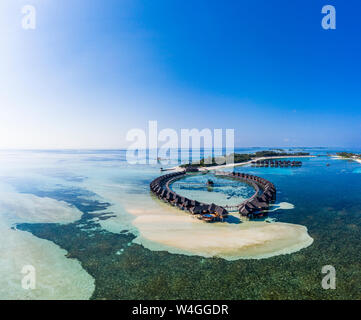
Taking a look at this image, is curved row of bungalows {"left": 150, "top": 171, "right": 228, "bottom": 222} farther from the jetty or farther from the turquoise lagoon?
the turquoise lagoon

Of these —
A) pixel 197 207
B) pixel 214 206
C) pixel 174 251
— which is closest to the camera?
pixel 174 251

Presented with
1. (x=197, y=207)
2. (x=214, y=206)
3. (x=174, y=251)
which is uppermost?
(x=214, y=206)

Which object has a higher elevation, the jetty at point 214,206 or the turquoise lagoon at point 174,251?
the jetty at point 214,206

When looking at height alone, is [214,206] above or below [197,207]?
above

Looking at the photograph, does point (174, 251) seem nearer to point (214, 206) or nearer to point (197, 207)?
point (197, 207)

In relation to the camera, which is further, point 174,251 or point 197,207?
point 197,207

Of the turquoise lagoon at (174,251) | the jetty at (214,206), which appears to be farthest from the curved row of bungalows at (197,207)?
the turquoise lagoon at (174,251)

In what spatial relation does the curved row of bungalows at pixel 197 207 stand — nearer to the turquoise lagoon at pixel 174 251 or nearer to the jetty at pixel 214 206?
the jetty at pixel 214 206

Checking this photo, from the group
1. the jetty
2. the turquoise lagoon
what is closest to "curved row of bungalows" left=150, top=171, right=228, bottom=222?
the jetty

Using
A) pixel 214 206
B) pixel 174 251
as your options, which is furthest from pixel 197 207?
pixel 174 251

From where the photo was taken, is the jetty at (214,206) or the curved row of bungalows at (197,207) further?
the jetty at (214,206)

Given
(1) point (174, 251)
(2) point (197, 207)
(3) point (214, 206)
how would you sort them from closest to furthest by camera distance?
(1) point (174, 251) → (3) point (214, 206) → (2) point (197, 207)
